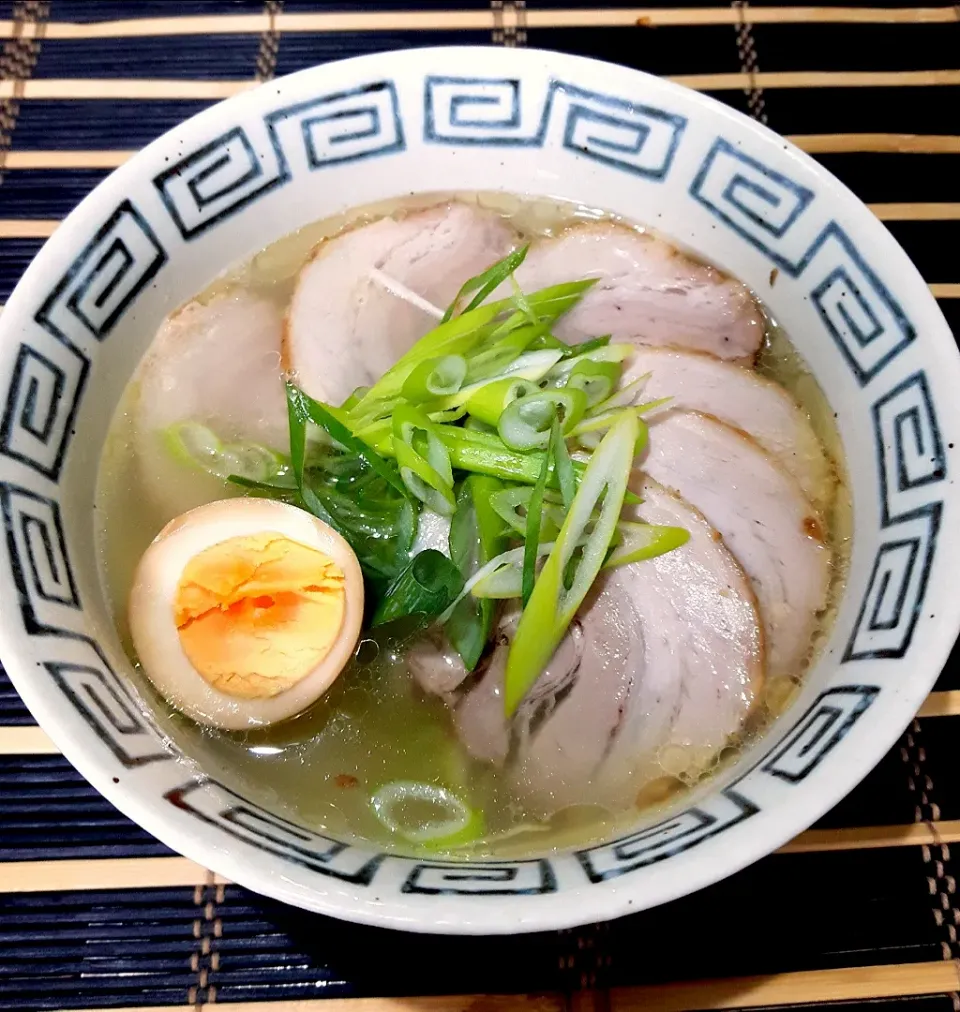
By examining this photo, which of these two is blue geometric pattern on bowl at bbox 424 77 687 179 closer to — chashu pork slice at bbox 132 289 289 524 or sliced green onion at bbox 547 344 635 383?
sliced green onion at bbox 547 344 635 383

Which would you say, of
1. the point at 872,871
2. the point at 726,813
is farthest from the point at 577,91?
the point at 872,871

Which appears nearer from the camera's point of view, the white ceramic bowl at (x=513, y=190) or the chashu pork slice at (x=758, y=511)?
the white ceramic bowl at (x=513, y=190)

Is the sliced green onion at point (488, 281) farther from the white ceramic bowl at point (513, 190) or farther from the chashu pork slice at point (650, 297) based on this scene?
the white ceramic bowl at point (513, 190)

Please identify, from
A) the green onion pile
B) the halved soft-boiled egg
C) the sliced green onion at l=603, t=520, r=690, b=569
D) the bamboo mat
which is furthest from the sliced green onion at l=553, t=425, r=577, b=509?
the bamboo mat

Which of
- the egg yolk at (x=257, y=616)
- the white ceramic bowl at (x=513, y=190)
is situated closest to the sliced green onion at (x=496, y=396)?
the egg yolk at (x=257, y=616)

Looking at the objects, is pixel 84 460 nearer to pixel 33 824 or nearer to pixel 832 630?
pixel 33 824
